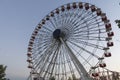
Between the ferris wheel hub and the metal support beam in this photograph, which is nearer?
the metal support beam

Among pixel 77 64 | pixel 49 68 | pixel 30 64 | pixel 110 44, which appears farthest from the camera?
pixel 30 64

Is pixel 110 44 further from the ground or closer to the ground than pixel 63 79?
further from the ground

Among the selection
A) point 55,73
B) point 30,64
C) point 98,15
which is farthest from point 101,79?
point 30,64

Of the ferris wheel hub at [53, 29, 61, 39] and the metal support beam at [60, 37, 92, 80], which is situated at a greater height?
the ferris wheel hub at [53, 29, 61, 39]

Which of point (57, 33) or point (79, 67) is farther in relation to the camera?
point (57, 33)

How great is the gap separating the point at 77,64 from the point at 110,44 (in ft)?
22.8

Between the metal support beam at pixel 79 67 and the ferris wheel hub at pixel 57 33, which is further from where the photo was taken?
the ferris wheel hub at pixel 57 33

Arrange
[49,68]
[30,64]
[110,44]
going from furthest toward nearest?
[30,64] → [49,68] → [110,44]

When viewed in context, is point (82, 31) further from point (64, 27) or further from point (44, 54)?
point (44, 54)

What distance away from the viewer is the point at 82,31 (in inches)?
1542

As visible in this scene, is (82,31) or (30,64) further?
(30,64)

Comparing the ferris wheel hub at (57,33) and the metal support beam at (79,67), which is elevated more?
the ferris wheel hub at (57,33)

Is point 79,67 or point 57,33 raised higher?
point 57,33

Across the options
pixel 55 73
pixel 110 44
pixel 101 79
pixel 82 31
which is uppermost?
pixel 82 31
